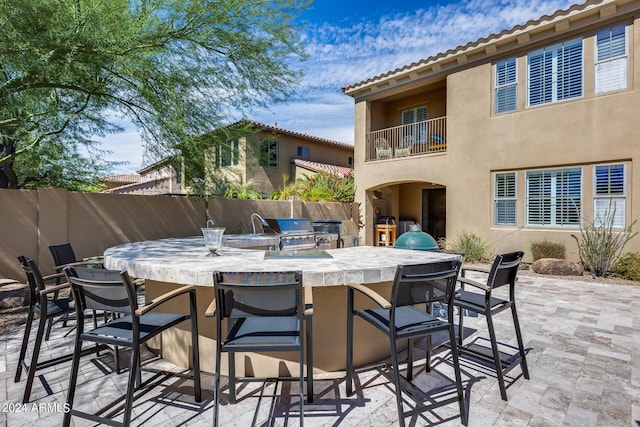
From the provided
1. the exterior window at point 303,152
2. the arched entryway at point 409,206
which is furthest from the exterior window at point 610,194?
the exterior window at point 303,152

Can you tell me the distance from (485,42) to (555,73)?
225 centimetres

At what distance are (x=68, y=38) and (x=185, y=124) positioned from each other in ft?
7.82

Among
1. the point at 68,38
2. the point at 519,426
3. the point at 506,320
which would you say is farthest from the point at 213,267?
the point at 506,320

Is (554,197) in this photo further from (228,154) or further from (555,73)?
(228,154)

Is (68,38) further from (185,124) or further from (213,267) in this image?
(213,267)

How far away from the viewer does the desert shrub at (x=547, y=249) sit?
918cm

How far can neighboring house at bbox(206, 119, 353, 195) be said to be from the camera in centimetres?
799

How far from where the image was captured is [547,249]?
30.7 ft

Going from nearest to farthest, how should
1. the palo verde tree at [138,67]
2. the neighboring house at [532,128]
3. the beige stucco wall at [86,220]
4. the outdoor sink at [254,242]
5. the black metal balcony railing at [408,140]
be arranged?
1. the palo verde tree at [138,67]
2. the outdoor sink at [254,242]
3. the beige stucco wall at [86,220]
4. the neighboring house at [532,128]
5. the black metal balcony railing at [408,140]

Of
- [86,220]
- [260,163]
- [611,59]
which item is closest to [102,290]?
[86,220]

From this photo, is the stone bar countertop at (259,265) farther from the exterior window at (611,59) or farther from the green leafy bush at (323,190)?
the green leafy bush at (323,190)

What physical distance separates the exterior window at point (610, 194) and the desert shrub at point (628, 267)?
86cm

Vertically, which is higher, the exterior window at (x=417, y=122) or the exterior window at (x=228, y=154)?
the exterior window at (x=417, y=122)

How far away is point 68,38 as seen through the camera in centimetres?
421
